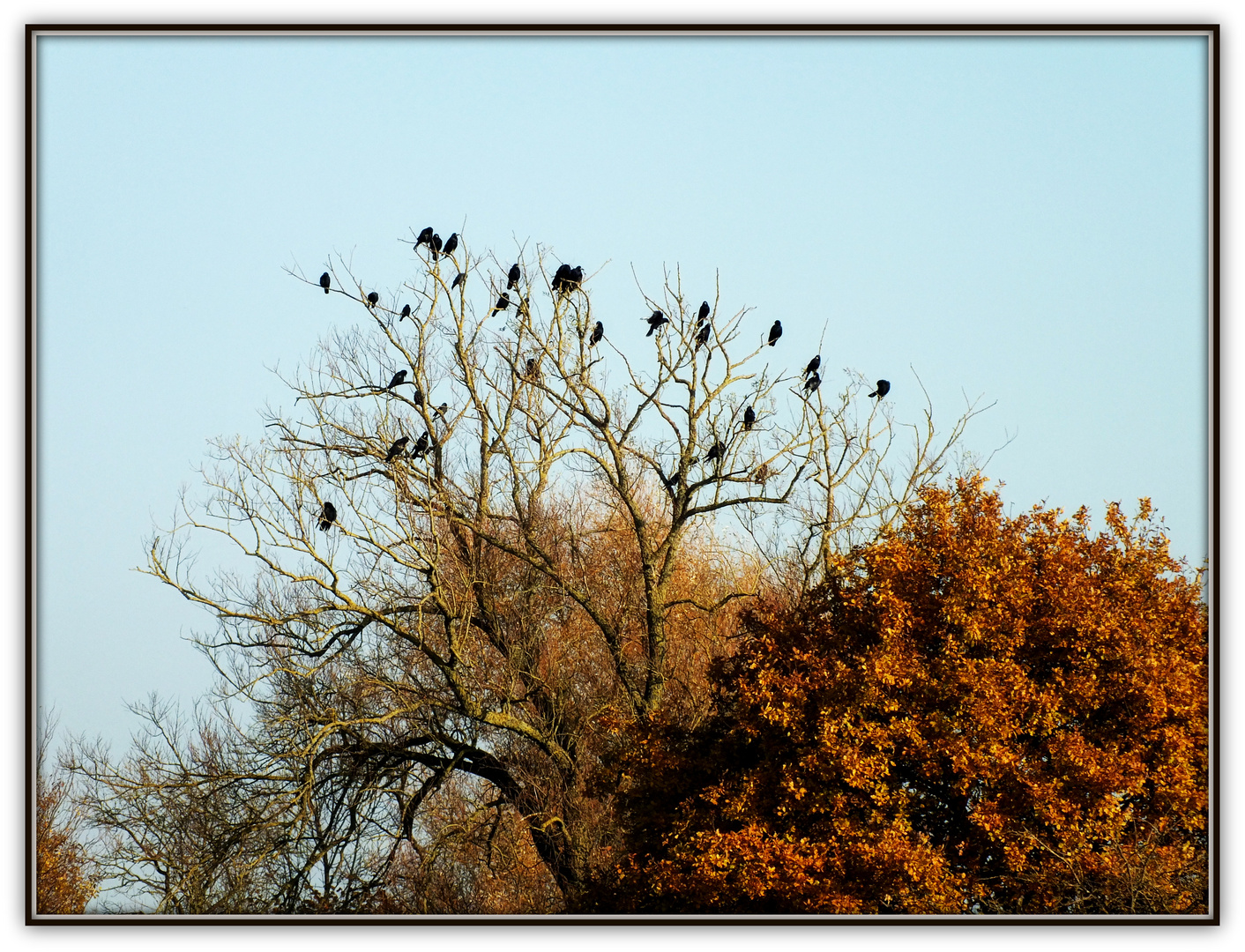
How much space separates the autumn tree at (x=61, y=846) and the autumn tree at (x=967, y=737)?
3440mm

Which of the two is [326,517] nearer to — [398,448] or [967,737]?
[398,448]

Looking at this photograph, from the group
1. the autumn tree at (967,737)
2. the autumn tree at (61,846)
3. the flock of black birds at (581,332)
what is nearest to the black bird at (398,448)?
the flock of black birds at (581,332)

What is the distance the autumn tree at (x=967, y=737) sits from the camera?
7.53 metres

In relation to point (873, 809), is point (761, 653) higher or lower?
higher

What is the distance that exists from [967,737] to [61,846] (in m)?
6.38

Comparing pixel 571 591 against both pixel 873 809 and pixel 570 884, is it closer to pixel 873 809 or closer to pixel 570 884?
pixel 570 884

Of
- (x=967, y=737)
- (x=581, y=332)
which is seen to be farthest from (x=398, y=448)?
(x=967, y=737)

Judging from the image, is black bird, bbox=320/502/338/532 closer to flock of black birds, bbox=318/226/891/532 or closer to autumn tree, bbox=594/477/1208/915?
flock of black birds, bbox=318/226/891/532

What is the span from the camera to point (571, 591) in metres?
11.7

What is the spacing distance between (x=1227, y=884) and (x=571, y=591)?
627 centimetres

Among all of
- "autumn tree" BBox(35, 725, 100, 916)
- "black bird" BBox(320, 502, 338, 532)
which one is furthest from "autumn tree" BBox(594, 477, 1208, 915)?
"black bird" BBox(320, 502, 338, 532)

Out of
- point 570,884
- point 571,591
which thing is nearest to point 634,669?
point 571,591

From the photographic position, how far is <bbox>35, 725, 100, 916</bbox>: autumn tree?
8.09 m

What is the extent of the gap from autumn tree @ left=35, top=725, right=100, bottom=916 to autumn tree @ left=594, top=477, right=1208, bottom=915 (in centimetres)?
344
